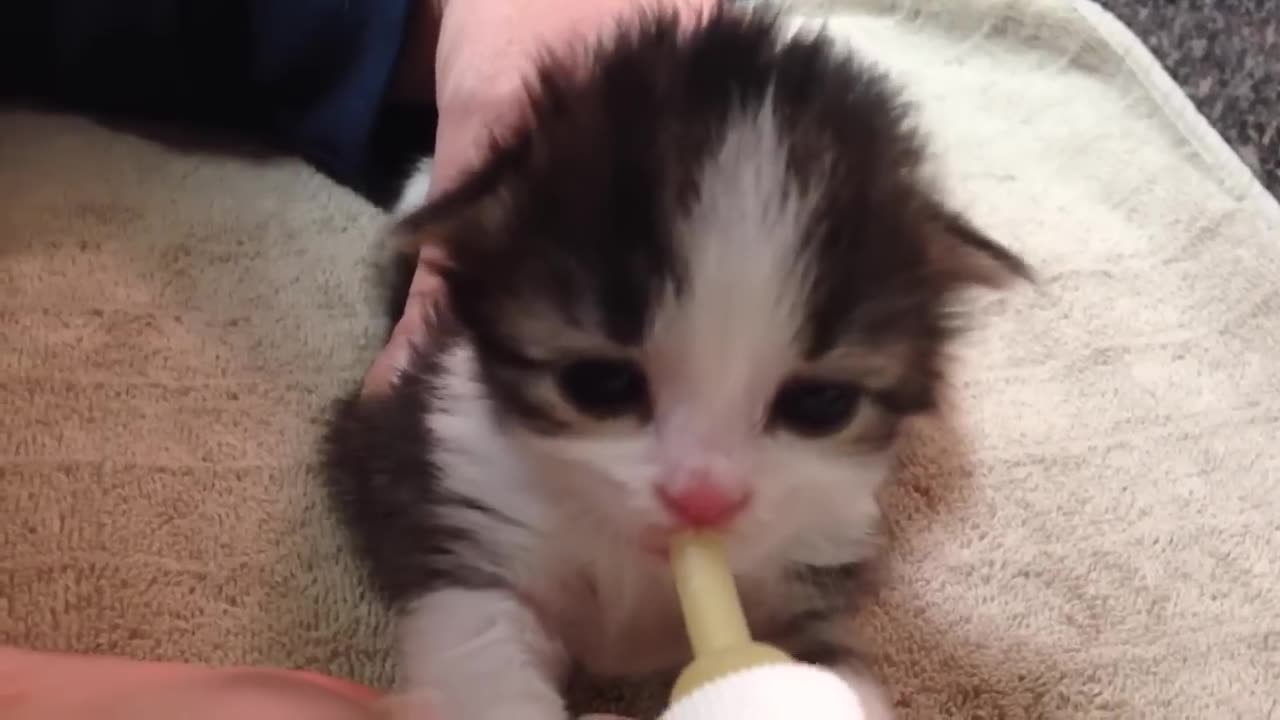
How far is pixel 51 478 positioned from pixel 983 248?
71cm

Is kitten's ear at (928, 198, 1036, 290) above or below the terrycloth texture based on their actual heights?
above

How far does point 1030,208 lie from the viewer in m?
1.55

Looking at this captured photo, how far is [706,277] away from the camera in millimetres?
723

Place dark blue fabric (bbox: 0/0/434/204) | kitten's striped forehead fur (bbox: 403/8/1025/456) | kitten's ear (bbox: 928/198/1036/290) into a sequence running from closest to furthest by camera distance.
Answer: kitten's striped forehead fur (bbox: 403/8/1025/456) < kitten's ear (bbox: 928/198/1036/290) < dark blue fabric (bbox: 0/0/434/204)

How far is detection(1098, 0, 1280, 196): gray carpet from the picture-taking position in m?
1.71

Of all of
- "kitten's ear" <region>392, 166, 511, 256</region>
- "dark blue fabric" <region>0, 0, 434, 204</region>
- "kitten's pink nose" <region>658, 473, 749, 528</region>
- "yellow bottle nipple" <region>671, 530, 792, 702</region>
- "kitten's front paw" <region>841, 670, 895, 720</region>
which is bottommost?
"dark blue fabric" <region>0, 0, 434, 204</region>

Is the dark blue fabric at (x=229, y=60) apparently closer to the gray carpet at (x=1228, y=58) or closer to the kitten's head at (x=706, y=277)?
the kitten's head at (x=706, y=277)

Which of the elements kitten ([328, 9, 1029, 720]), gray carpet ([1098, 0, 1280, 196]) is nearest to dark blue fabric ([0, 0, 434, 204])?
kitten ([328, 9, 1029, 720])

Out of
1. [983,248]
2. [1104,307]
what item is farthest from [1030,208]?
[983,248]

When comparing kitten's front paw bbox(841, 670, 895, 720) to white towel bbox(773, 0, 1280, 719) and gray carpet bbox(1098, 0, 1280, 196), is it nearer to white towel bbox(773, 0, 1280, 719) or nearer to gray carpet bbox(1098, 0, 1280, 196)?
white towel bbox(773, 0, 1280, 719)

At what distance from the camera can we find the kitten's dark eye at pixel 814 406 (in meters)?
0.78

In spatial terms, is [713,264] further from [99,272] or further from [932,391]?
[99,272]

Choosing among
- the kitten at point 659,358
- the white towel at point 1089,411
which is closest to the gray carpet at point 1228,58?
the white towel at point 1089,411

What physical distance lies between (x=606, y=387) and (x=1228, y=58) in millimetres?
1364
